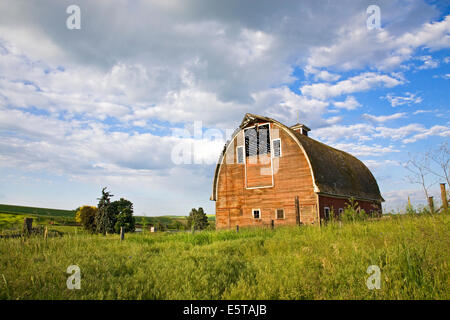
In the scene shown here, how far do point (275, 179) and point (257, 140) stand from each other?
12.7 feet

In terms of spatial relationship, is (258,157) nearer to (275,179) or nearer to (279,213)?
(275,179)

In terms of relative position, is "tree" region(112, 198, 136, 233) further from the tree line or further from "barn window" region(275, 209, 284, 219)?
"barn window" region(275, 209, 284, 219)

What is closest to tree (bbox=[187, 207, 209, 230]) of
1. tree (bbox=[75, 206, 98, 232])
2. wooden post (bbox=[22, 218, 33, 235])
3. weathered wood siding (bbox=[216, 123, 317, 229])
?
tree (bbox=[75, 206, 98, 232])

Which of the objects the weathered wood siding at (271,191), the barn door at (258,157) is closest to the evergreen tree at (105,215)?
the weathered wood siding at (271,191)

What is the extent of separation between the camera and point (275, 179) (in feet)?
70.2

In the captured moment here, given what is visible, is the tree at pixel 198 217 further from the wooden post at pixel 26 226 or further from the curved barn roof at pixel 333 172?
the wooden post at pixel 26 226

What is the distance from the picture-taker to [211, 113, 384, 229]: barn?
1995 centimetres

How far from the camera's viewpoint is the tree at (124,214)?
3238 cm

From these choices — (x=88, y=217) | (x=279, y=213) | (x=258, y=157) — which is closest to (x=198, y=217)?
(x=88, y=217)

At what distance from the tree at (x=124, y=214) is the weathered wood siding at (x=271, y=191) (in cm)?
1439

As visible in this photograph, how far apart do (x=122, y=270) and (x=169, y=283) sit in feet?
5.78

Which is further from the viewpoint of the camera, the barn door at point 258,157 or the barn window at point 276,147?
the barn door at point 258,157

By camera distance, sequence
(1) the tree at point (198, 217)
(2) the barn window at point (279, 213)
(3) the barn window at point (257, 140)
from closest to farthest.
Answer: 1. (2) the barn window at point (279, 213)
2. (3) the barn window at point (257, 140)
3. (1) the tree at point (198, 217)
